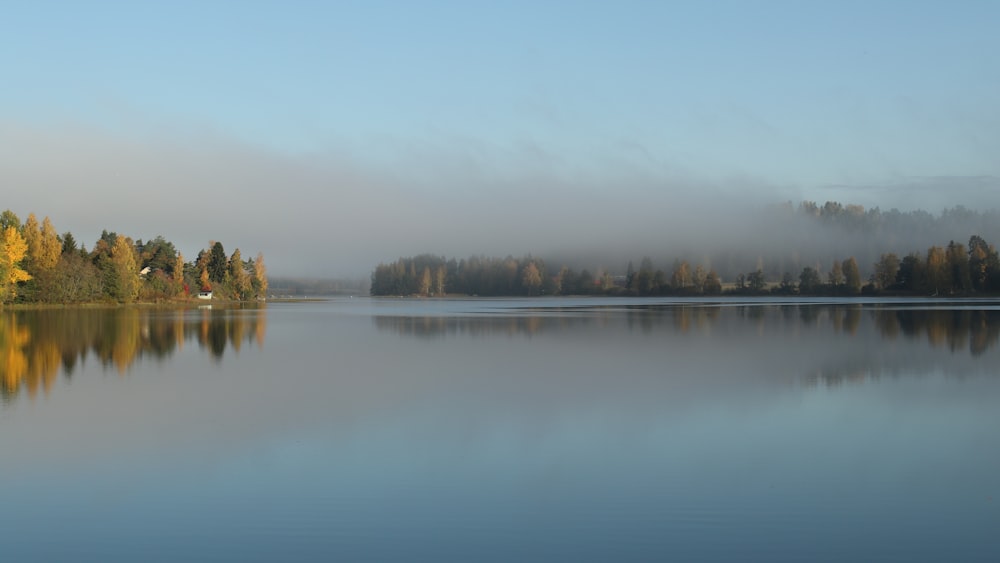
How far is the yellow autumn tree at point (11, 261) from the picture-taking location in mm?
Answer: 60938

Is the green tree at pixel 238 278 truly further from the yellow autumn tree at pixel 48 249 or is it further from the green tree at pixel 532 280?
the green tree at pixel 532 280

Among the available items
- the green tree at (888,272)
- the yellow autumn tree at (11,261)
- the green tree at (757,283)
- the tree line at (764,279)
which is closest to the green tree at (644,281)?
the tree line at (764,279)

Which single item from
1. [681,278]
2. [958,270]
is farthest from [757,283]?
[958,270]

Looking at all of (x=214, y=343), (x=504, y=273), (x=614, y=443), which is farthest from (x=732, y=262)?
(x=614, y=443)

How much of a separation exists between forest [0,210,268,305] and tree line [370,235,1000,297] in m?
85.4

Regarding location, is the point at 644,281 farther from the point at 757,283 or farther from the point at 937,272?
the point at 937,272

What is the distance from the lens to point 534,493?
8.27 metres

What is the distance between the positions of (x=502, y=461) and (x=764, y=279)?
515 feet

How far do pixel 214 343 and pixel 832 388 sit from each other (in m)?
21.8

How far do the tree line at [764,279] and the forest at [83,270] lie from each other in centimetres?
8542

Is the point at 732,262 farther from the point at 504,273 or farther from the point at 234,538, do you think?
the point at 234,538

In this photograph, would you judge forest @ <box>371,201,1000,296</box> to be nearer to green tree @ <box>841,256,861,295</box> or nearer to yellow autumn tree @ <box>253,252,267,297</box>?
green tree @ <box>841,256,861,295</box>

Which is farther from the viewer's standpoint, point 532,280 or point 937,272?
point 532,280

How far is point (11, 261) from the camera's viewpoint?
62562 mm
